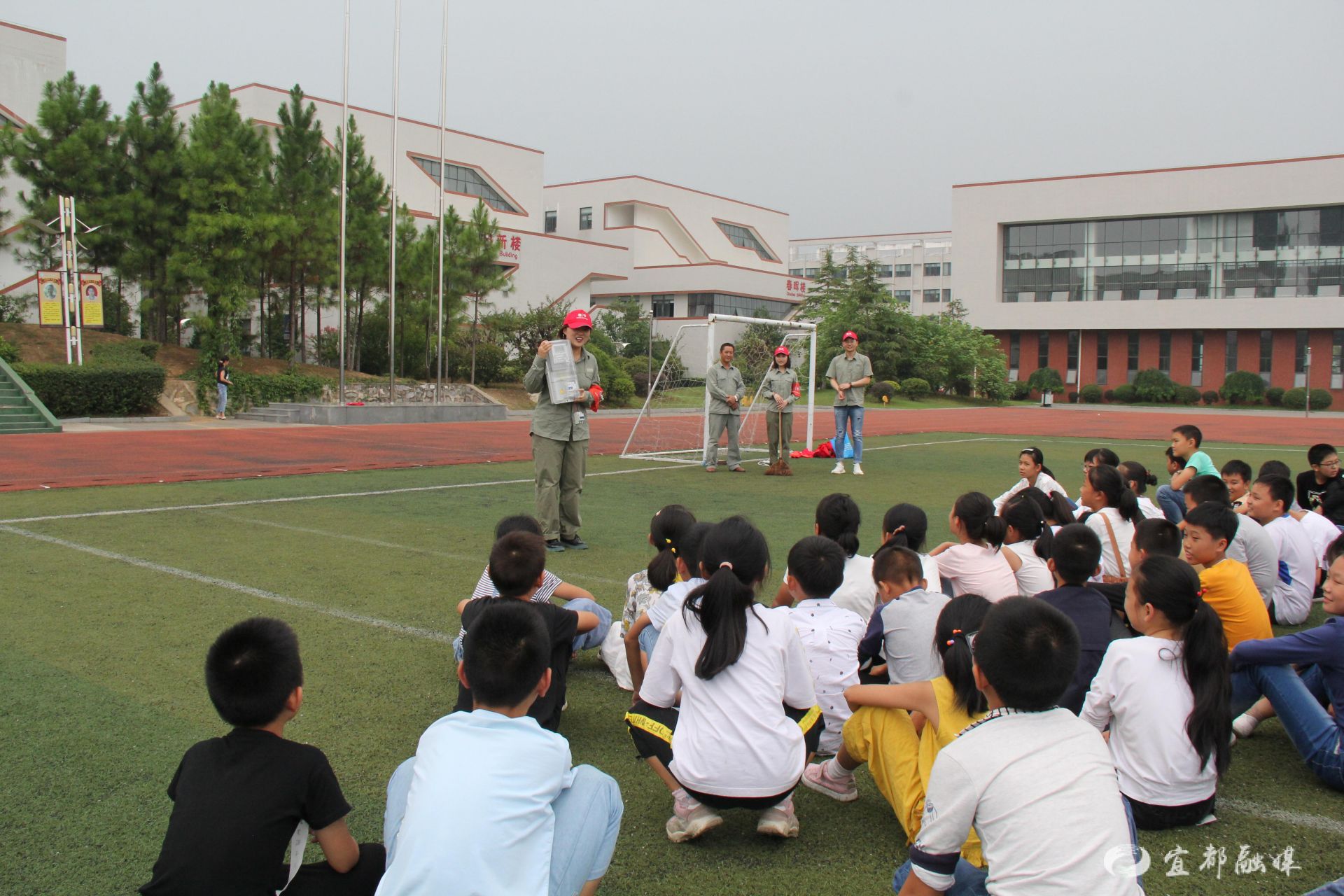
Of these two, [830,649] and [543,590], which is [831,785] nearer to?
[830,649]

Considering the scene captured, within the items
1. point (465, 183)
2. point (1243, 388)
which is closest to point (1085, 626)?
point (465, 183)

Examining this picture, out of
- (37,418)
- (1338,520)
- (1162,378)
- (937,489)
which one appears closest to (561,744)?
(1338,520)

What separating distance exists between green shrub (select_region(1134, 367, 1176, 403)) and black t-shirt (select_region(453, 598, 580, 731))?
53127 millimetres

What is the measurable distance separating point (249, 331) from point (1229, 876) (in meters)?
38.0

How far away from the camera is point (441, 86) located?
84.0 feet

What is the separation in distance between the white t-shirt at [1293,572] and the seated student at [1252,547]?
0.23 meters

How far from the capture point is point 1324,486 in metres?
7.26

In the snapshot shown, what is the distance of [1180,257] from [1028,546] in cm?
5521

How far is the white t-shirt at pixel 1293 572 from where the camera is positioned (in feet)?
18.4

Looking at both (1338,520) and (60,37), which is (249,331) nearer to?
(60,37)

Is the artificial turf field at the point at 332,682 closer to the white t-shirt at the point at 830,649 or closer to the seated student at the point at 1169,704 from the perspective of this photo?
the seated student at the point at 1169,704

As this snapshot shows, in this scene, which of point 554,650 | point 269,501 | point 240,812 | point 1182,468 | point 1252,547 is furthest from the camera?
point 269,501

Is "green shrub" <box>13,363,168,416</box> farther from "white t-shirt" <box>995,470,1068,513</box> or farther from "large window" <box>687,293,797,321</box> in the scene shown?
"large window" <box>687,293,797,321</box>

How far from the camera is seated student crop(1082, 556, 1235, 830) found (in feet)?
10.2
